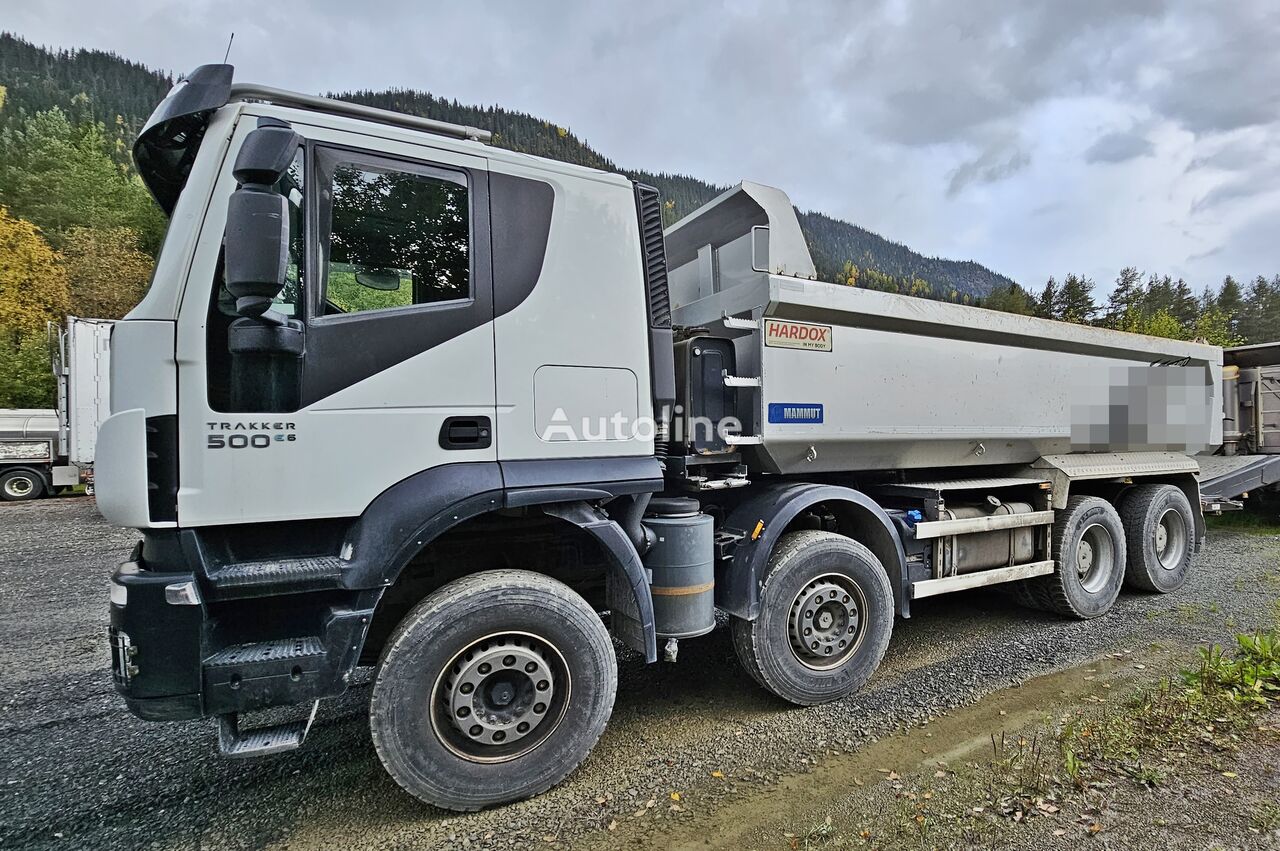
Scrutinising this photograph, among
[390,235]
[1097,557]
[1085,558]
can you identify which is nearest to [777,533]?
[390,235]

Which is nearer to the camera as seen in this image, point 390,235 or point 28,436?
point 390,235

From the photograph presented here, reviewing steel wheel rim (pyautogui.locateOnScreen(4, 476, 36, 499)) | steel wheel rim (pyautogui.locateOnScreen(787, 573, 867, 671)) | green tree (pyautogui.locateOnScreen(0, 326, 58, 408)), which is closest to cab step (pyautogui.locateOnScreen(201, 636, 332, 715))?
steel wheel rim (pyautogui.locateOnScreen(787, 573, 867, 671))

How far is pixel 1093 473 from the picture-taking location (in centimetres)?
530

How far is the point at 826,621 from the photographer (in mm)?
3787

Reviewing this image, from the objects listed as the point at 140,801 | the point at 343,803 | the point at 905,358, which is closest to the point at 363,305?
the point at 343,803

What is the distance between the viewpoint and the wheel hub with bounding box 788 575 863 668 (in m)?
3.70

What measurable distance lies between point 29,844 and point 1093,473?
703 cm

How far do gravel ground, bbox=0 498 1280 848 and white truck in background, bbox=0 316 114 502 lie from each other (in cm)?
869

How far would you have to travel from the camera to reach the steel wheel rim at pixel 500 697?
107 inches

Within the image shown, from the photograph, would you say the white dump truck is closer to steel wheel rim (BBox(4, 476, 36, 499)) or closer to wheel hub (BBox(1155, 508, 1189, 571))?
wheel hub (BBox(1155, 508, 1189, 571))

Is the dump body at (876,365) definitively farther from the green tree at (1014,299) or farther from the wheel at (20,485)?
the green tree at (1014,299)

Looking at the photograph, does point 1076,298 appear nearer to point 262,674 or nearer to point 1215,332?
point 1215,332

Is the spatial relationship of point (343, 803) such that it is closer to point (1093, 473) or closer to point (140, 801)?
point (140, 801)

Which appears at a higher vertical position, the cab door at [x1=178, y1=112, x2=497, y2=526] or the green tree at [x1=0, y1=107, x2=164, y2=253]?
the green tree at [x1=0, y1=107, x2=164, y2=253]
